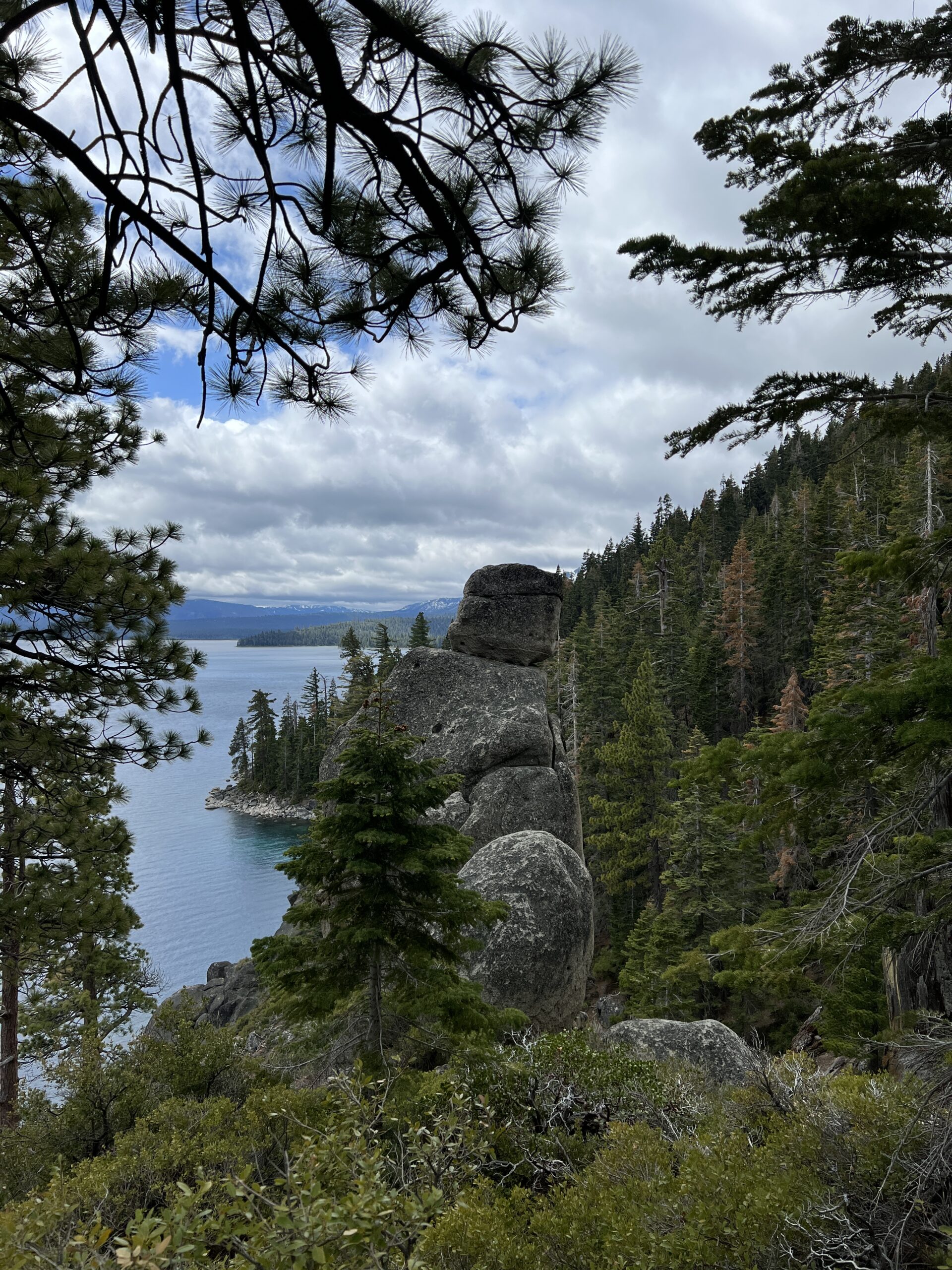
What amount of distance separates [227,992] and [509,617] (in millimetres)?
19028

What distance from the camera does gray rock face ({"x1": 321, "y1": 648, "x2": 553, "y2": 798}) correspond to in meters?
14.2

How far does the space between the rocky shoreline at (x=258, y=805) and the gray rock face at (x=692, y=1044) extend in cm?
4901

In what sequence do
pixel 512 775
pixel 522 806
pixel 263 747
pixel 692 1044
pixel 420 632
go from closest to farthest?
pixel 692 1044 → pixel 522 806 → pixel 512 775 → pixel 420 632 → pixel 263 747

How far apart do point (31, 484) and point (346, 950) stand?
15.7 feet

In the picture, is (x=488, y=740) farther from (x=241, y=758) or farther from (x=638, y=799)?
(x=241, y=758)

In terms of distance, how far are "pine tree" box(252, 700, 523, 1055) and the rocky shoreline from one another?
5123 centimetres

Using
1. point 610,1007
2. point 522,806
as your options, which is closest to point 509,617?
point 522,806

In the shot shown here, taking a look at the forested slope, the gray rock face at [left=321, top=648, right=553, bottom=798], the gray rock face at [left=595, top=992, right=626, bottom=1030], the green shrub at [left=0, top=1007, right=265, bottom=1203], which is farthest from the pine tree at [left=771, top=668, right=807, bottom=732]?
the green shrub at [left=0, top=1007, right=265, bottom=1203]

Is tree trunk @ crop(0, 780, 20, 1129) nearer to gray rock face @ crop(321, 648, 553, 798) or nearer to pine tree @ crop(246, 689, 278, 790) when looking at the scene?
gray rock face @ crop(321, 648, 553, 798)

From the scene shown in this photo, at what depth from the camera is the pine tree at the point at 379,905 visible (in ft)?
19.0

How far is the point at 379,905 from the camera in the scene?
6027 mm

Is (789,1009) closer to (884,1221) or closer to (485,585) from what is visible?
(485,585)

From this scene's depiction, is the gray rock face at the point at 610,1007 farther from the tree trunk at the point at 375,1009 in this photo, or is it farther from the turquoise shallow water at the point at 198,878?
the tree trunk at the point at 375,1009

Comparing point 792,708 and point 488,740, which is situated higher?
point 488,740
